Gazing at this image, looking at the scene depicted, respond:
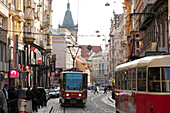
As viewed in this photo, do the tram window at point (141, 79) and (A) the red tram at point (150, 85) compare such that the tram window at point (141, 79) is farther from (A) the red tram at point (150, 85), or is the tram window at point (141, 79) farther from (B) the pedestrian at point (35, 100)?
(B) the pedestrian at point (35, 100)

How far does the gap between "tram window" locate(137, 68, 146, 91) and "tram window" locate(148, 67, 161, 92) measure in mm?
531

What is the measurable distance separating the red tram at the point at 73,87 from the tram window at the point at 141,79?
17.1 meters

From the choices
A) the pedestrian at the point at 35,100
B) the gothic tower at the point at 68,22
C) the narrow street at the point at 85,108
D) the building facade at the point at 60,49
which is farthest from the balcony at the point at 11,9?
the gothic tower at the point at 68,22

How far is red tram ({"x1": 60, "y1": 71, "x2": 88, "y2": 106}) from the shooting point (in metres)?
32.8

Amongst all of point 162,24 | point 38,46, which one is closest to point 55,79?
point 38,46

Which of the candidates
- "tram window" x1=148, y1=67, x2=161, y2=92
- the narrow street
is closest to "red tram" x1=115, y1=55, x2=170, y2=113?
"tram window" x1=148, y1=67, x2=161, y2=92

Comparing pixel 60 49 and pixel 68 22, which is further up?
pixel 68 22

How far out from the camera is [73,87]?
32.9 metres

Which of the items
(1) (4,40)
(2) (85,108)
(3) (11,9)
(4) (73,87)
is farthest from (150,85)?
(3) (11,9)

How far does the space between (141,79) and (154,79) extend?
3.97 ft

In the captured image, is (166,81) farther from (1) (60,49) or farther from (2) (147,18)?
(1) (60,49)

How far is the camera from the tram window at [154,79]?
1425cm

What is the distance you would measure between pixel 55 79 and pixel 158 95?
9208cm

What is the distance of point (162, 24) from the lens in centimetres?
3588
